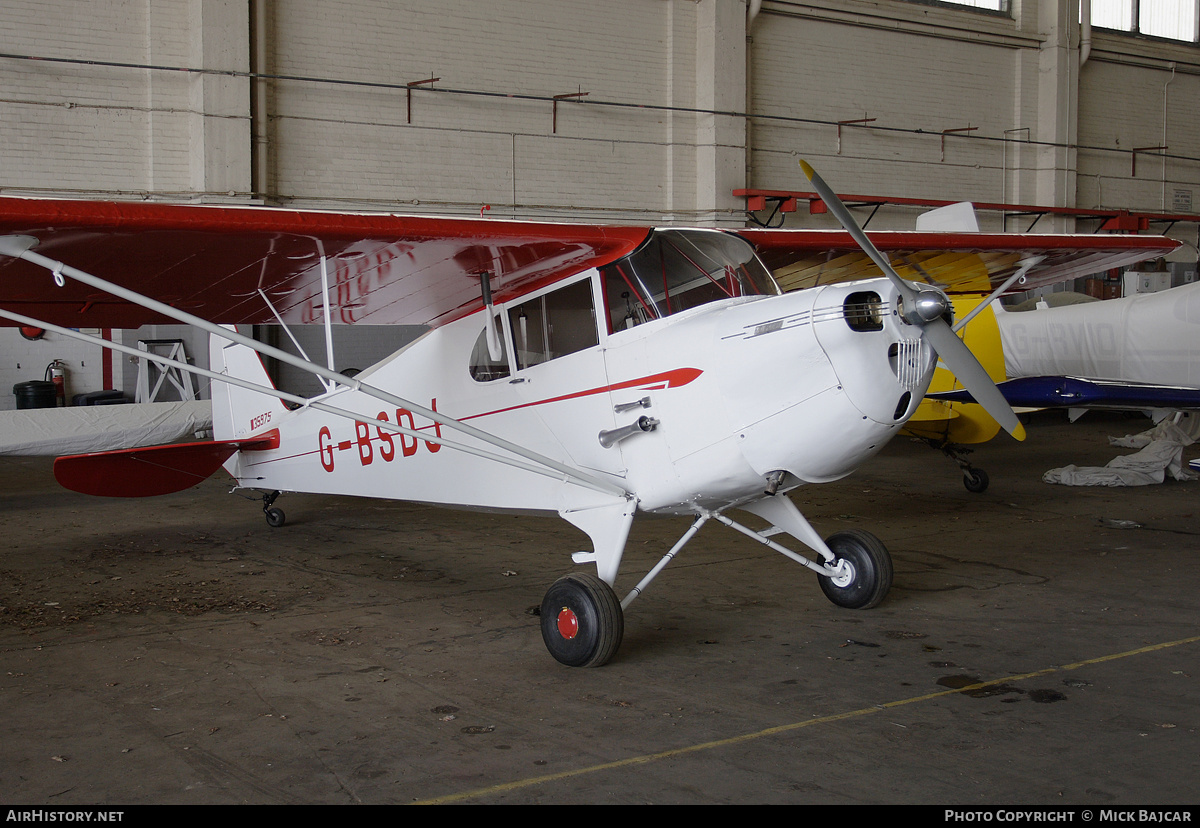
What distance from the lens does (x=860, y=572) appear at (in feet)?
18.4

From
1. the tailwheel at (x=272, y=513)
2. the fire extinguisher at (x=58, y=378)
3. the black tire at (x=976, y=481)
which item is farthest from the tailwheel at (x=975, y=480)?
the fire extinguisher at (x=58, y=378)

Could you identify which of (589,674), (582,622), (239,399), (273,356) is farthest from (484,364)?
(239,399)

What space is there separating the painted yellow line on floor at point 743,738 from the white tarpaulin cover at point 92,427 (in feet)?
33.8

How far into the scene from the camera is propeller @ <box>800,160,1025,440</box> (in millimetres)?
4199

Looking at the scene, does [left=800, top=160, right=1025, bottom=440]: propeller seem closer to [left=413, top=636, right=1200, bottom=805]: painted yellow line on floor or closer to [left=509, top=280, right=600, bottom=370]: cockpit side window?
[left=413, top=636, right=1200, bottom=805]: painted yellow line on floor

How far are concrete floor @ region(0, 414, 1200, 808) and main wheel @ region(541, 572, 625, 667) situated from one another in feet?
0.50

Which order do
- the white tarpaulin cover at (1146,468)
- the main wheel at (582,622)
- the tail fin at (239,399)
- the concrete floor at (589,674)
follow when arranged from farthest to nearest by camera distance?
1. the white tarpaulin cover at (1146,468)
2. the tail fin at (239,399)
3. the main wheel at (582,622)
4. the concrete floor at (589,674)

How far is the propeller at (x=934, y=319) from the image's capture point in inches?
165

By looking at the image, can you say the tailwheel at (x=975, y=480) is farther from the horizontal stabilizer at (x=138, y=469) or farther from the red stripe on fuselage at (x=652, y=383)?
the horizontal stabilizer at (x=138, y=469)

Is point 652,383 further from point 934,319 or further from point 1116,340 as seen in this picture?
point 1116,340

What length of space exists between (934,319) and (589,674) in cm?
221

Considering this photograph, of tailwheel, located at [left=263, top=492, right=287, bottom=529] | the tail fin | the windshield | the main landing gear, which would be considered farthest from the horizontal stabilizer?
the windshield

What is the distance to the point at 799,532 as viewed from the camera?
5586mm
